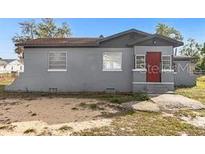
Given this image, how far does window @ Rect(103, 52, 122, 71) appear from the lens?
14867mm

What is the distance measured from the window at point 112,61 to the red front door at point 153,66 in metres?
1.73

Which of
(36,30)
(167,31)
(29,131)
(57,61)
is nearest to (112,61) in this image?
(57,61)

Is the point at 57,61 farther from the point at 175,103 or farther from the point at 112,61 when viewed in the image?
the point at 175,103

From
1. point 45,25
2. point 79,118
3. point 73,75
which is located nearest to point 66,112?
point 79,118

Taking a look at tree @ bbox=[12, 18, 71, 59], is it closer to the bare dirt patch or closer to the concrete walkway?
the bare dirt patch

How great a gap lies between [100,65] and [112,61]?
2.54ft

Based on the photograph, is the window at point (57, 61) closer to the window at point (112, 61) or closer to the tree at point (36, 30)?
the window at point (112, 61)

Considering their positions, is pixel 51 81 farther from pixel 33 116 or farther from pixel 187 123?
pixel 187 123

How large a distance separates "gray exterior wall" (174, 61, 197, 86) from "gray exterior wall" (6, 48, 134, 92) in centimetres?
647

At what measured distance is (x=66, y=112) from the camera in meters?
8.99

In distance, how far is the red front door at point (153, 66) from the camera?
14.3 meters

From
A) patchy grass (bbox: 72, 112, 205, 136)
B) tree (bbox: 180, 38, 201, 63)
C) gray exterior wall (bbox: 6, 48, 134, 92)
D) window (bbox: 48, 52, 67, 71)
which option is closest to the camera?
patchy grass (bbox: 72, 112, 205, 136)

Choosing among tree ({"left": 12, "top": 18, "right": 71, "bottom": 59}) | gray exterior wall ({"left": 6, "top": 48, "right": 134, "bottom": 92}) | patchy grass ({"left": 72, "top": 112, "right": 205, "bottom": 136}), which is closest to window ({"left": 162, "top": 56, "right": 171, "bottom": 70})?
gray exterior wall ({"left": 6, "top": 48, "right": 134, "bottom": 92})

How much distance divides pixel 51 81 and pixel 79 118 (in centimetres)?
744
